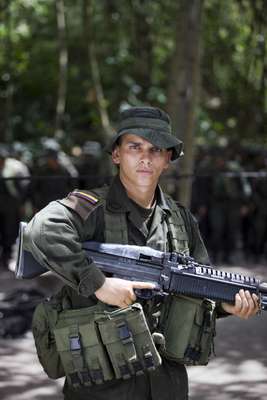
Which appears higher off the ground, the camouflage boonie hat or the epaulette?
the camouflage boonie hat

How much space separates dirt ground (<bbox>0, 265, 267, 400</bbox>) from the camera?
5441mm

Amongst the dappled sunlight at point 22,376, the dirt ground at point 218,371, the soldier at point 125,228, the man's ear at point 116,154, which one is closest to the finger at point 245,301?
the soldier at point 125,228

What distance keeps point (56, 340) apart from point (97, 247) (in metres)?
0.39

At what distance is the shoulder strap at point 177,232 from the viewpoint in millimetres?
3279

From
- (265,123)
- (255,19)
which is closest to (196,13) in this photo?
(255,19)

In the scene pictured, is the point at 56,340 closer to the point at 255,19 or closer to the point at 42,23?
the point at 255,19

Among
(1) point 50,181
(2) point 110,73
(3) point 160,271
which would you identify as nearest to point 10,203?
(1) point 50,181

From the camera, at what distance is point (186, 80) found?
7.51 metres

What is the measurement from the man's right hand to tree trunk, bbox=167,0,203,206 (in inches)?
178

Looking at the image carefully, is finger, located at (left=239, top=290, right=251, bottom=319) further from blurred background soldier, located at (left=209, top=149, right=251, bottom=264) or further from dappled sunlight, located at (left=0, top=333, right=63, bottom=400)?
blurred background soldier, located at (left=209, top=149, right=251, bottom=264)

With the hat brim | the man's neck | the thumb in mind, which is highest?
the hat brim

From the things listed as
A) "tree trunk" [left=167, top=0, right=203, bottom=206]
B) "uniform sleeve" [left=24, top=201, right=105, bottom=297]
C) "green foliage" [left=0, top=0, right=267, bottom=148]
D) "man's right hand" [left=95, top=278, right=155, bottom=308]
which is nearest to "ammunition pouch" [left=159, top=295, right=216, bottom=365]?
"man's right hand" [left=95, top=278, right=155, bottom=308]

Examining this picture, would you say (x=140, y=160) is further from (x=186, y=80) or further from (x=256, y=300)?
(x=186, y=80)

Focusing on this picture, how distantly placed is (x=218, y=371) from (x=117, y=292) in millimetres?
3265
